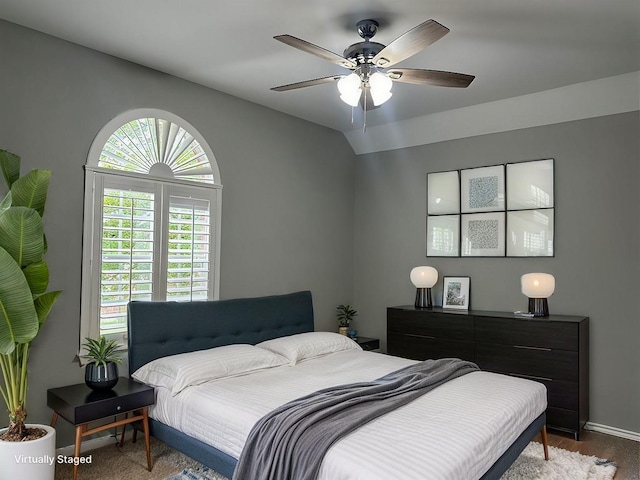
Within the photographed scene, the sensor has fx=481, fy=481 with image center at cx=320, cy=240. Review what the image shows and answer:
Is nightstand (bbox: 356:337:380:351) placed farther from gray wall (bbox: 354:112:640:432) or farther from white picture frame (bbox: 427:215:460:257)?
white picture frame (bbox: 427:215:460:257)

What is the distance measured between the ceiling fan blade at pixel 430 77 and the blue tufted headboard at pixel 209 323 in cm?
226

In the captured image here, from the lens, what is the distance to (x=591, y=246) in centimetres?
400

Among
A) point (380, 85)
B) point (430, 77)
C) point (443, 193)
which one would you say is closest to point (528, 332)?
point (443, 193)

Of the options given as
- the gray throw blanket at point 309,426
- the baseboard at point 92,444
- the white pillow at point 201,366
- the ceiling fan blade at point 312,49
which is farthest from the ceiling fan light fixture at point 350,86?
the baseboard at point 92,444

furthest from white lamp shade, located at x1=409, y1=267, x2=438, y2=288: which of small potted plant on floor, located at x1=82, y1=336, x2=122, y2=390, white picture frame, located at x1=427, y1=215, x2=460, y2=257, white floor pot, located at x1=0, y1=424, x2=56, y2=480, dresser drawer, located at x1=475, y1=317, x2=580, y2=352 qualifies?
white floor pot, located at x1=0, y1=424, x2=56, y2=480

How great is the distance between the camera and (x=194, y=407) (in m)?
2.81

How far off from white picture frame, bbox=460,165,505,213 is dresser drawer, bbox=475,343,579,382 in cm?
131

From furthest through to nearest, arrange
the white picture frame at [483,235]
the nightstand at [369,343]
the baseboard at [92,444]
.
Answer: the nightstand at [369,343], the white picture frame at [483,235], the baseboard at [92,444]

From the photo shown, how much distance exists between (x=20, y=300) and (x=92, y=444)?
4.65 feet

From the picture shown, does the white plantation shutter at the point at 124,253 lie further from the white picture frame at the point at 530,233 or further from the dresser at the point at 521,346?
the white picture frame at the point at 530,233

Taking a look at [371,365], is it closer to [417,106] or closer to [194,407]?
[194,407]

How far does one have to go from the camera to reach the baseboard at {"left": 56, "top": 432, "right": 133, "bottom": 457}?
3145 millimetres

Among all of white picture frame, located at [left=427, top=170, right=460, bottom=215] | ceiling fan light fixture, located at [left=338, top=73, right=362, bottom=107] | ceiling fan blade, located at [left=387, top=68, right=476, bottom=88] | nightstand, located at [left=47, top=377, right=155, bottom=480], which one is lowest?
nightstand, located at [left=47, top=377, right=155, bottom=480]

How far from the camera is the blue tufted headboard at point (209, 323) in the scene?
11.1ft
